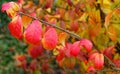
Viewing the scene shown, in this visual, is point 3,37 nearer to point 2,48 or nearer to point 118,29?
point 2,48

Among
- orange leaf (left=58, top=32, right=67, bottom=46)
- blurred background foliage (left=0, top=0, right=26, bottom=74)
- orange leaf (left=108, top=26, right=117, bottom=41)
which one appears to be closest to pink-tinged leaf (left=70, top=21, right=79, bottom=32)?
orange leaf (left=108, top=26, right=117, bottom=41)

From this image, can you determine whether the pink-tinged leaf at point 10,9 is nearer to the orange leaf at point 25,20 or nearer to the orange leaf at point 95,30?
the orange leaf at point 25,20

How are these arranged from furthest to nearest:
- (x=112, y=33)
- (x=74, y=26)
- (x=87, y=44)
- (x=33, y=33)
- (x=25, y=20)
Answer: (x=74, y=26), (x=112, y=33), (x=25, y=20), (x=87, y=44), (x=33, y=33)

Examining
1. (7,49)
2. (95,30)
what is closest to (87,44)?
(95,30)

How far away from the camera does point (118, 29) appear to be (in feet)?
6.40

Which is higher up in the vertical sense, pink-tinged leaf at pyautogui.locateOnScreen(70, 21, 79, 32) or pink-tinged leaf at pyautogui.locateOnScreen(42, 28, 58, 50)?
pink-tinged leaf at pyautogui.locateOnScreen(42, 28, 58, 50)

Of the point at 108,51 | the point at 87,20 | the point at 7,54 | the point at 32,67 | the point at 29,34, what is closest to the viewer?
the point at 29,34

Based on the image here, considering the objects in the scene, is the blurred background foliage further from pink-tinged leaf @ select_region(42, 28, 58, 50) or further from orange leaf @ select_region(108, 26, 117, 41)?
pink-tinged leaf @ select_region(42, 28, 58, 50)

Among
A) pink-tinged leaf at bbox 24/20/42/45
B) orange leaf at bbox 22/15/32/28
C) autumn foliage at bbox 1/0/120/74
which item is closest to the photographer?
pink-tinged leaf at bbox 24/20/42/45

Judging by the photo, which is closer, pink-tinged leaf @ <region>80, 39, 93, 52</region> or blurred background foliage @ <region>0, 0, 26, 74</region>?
pink-tinged leaf @ <region>80, 39, 93, 52</region>

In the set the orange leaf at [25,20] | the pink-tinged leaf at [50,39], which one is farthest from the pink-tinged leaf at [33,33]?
the orange leaf at [25,20]


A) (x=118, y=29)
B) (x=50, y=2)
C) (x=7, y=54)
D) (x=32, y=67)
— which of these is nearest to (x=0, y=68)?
(x=7, y=54)

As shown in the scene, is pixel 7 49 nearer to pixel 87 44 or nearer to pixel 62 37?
pixel 62 37

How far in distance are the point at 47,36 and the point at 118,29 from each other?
723 mm
